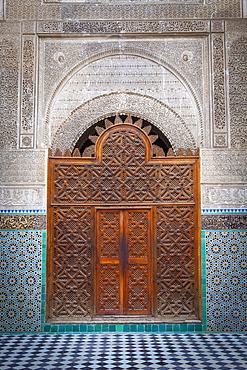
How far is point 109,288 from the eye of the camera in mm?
4668

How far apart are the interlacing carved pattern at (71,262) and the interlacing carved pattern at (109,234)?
0.14 m

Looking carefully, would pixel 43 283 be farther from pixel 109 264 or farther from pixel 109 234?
pixel 109 234

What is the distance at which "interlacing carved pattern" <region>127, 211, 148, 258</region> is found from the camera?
15.4 feet

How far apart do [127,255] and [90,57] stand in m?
2.14

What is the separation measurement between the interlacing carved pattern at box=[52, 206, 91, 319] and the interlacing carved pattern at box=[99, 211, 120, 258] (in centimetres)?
14

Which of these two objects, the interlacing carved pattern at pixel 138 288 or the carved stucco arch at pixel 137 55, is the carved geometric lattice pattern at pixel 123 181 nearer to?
the carved stucco arch at pixel 137 55

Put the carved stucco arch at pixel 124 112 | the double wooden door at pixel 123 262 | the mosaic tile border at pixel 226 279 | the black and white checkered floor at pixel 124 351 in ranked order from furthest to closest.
A: the carved stucco arch at pixel 124 112, the double wooden door at pixel 123 262, the mosaic tile border at pixel 226 279, the black and white checkered floor at pixel 124 351

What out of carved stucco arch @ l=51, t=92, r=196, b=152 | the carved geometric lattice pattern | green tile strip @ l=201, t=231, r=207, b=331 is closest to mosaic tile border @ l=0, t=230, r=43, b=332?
the carved geometric lattice pattern

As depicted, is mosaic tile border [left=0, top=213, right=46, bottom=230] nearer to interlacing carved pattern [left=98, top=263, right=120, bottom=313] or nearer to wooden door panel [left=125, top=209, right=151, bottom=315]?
interlacing carved pattern [left=98, top=263, right=120, bottom=313]

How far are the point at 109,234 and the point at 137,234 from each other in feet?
0.96

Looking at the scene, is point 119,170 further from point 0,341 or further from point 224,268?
point 0,341

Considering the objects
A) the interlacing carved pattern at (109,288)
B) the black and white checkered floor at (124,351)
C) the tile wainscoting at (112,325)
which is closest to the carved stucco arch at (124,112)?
the tile wainscoting at (112,325)

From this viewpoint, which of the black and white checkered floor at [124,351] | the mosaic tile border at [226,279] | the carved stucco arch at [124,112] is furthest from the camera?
the carved stucco arch at [124,112]

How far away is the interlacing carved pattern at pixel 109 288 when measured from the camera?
465 cm
